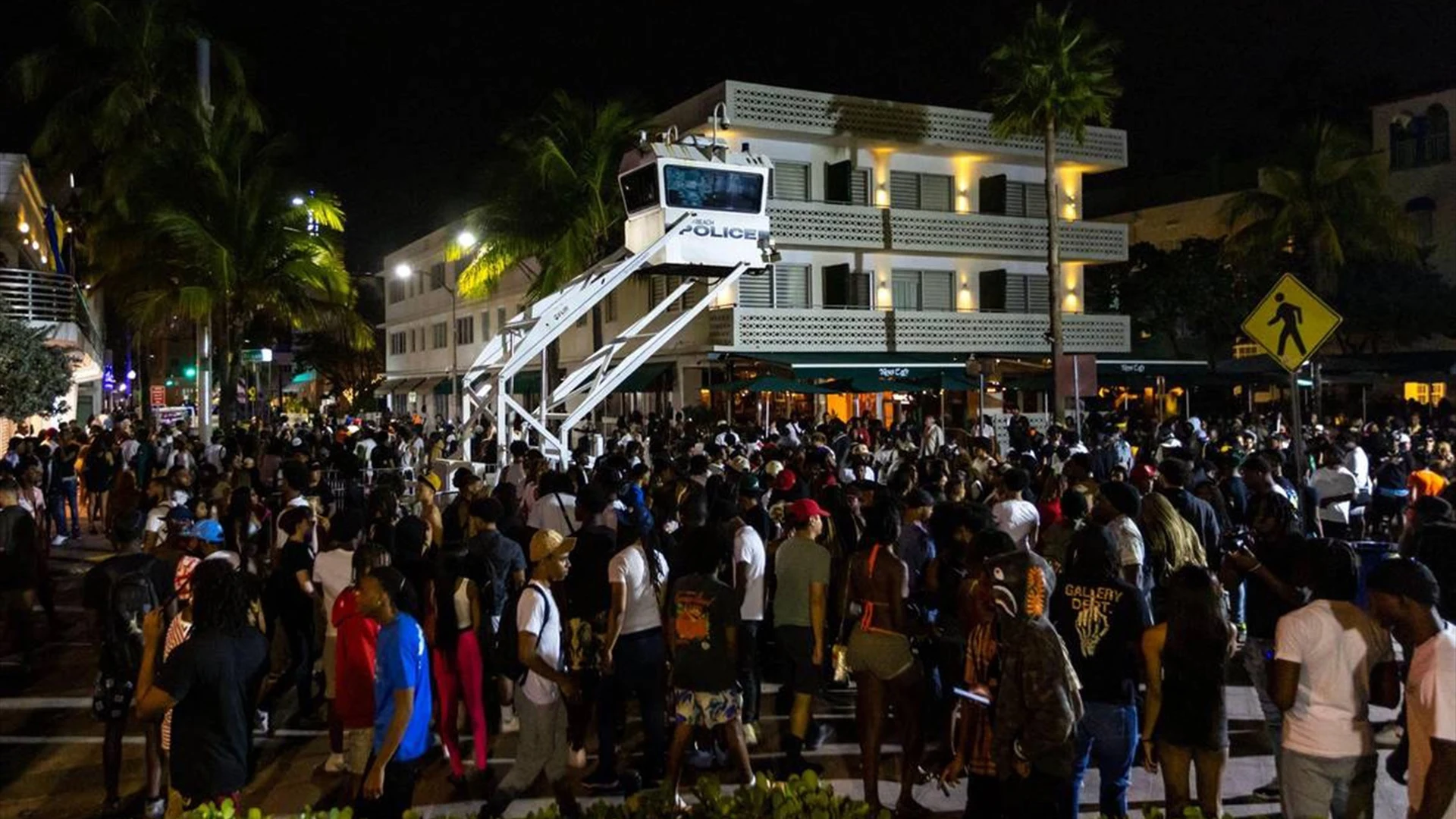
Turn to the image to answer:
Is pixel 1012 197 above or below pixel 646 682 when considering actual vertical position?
above

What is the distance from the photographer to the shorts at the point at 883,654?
6.30 metres

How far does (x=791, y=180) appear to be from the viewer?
3225 centimetres

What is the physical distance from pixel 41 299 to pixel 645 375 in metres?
15.0

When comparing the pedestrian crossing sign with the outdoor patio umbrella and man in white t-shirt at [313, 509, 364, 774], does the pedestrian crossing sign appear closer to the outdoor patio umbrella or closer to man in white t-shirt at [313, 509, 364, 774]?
man in white t-shirt at [313, 509, 364, 774]

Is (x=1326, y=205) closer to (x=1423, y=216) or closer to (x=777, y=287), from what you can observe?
(x=1423, y=216)

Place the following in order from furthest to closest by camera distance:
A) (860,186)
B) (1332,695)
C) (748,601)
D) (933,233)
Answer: (933,233) → (860,186) → (748,601) → (1332,695)

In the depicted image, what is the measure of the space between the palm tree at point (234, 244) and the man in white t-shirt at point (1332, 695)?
21634mm

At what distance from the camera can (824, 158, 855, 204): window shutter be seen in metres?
32.6

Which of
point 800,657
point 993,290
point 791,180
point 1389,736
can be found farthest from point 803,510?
point 993,290

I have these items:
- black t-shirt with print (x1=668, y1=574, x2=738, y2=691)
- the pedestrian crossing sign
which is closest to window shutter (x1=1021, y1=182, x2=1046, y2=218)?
the pedestrian crossing sign

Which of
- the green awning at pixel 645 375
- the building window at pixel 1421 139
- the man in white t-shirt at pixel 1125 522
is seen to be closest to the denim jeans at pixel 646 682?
the man in white t-shirt at pixel 1125 522

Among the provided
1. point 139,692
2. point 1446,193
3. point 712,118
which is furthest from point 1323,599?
point 1446,193

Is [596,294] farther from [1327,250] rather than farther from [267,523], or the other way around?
[1327,250]

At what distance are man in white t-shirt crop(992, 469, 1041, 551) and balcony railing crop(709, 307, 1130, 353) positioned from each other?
21.1 metres
